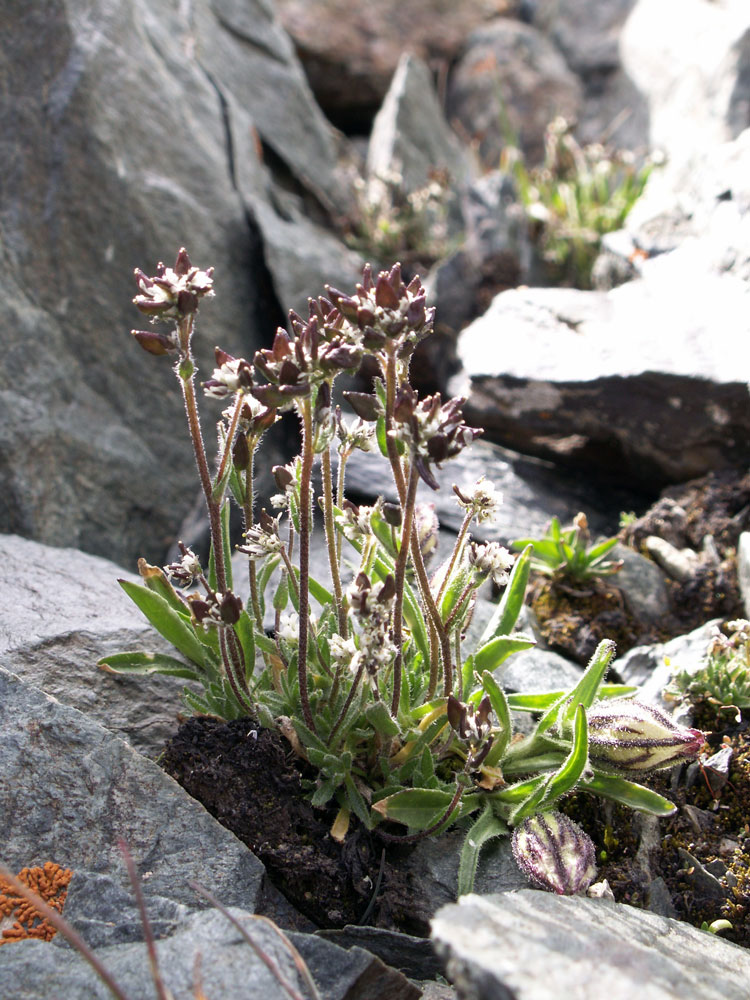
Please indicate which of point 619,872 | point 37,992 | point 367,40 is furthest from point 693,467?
point 367,40

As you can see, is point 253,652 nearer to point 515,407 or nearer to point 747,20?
point 515,407

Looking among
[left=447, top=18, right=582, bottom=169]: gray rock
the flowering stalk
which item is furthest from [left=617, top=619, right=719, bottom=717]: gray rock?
[left=447, top=18, right=582, bottom=169]: gray rock

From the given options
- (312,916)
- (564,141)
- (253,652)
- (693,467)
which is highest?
(564,141)

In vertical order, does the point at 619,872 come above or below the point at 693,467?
below

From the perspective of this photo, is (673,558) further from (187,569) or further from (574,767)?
(187,569)

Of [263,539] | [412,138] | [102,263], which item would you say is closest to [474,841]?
[263,539]

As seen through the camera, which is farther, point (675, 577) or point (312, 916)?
point (675, 577)

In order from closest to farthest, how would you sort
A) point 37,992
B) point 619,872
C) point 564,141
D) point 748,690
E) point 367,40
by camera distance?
point 37,992 < point 619,872 < point 748,690 < point 564,141 < point 367,40

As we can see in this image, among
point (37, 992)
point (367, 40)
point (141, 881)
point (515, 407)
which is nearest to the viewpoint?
point (37, 992)
